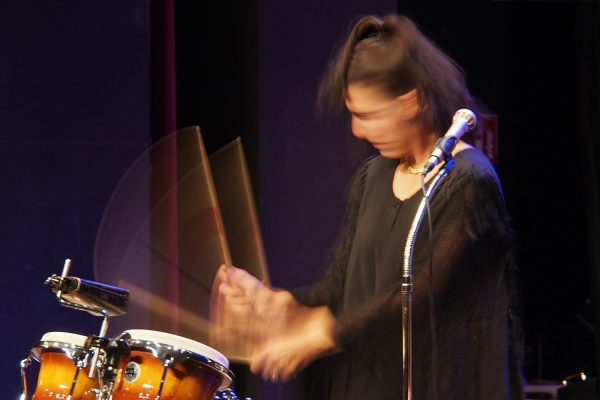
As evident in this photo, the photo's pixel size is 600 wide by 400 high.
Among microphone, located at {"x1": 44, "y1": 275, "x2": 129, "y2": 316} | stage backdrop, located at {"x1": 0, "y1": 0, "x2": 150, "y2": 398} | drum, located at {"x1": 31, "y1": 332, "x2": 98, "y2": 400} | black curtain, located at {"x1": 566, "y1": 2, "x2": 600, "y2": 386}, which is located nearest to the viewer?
microphone, located at {"x1": 44, "y1": 275, "x2": 129, "y2": 316}

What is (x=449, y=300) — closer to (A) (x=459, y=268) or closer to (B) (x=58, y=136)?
(A) (x=459, y=268)

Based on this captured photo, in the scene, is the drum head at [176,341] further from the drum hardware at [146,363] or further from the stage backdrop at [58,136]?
the stage backdrop at [58,136]

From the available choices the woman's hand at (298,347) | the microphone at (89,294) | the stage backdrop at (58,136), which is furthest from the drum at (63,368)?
the woman's hand at (298,347)

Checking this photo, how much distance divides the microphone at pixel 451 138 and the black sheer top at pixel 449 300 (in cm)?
9

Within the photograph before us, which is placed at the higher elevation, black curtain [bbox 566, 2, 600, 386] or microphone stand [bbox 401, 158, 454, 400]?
black curtain [bbox 566, 2, 600, 386]

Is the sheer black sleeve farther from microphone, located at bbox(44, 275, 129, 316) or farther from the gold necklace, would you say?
microphone, located at bbox(44, 275, 129, 316)

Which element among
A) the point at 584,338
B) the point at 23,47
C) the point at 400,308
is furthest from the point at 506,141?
the point at 400,308

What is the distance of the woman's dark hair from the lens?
2.17 metres

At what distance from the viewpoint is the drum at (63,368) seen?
127 inches

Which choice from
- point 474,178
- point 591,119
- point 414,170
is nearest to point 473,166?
point 474,178

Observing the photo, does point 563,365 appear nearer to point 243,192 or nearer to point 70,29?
point 243,192

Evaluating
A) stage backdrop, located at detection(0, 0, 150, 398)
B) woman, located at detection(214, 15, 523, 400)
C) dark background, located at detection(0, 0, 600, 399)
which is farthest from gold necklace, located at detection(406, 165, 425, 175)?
stage backdrop, located at detection(0, 0, 150, 398)

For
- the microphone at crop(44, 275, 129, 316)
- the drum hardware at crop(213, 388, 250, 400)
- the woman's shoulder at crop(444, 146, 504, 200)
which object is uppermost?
the woman's shoulder at crop(444, 146, 504, 200)

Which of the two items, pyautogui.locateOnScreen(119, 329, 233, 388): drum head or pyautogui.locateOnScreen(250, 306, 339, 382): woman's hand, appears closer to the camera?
pyautogui.locateOnScreen(250, 306, 339, 382): woman's hand
